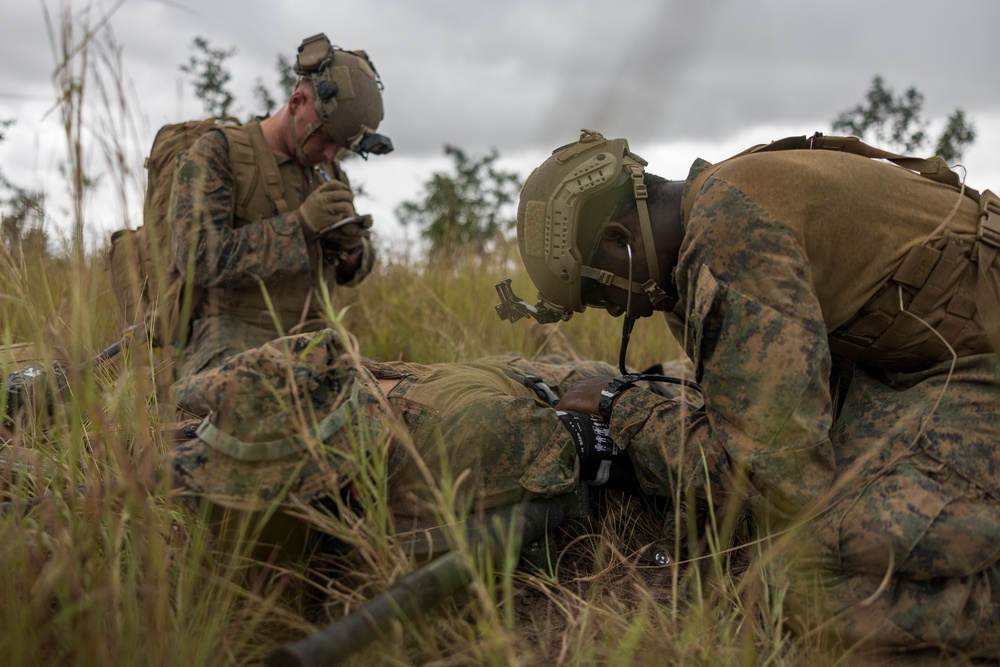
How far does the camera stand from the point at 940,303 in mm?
2357

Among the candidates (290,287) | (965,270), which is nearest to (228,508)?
(965,270)

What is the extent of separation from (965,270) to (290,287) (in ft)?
11.4

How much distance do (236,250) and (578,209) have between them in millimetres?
2220

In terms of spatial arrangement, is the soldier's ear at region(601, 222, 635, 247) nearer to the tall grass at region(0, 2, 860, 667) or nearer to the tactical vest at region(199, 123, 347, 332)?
the tall grass at region(0, 2, 860, 667)

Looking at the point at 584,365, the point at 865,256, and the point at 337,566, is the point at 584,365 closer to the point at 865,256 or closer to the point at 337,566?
the point at 865,256

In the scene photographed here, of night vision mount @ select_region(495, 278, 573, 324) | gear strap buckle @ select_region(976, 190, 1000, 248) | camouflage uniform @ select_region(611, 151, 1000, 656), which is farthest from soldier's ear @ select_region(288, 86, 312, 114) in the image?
gear strap buckle @ select_region(976, 190, 1000, 248)

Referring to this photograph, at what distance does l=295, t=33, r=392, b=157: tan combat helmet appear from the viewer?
4.27 m

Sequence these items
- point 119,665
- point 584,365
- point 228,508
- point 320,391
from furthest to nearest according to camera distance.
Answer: point 584,365
point 320,391
point 228,508
point 119,665

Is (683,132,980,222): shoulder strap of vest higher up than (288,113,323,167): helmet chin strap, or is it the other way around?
(288,113,323,167): helmet chin strap

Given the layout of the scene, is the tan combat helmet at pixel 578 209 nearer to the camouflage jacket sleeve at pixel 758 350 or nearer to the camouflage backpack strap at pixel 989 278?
the camouflage jacket sleeve at pixel 758 350

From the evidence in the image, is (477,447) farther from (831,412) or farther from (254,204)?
(254,204)

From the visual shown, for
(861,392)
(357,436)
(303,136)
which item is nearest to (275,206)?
(303,136)

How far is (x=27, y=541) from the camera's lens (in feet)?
5.53

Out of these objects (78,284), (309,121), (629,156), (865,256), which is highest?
(309,121)
